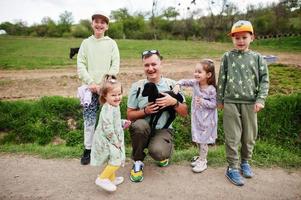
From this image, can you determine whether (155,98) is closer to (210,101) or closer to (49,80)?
(210,101)

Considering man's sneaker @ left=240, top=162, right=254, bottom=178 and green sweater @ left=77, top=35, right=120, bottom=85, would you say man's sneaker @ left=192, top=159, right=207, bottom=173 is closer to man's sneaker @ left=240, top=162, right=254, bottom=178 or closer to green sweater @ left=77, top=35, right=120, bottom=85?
man's sneaker @ left=240, top=162, right=254, bottom=178

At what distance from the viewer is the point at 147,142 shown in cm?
384

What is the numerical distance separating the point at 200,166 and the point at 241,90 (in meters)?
1.07

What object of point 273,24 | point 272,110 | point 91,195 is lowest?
point 91,195

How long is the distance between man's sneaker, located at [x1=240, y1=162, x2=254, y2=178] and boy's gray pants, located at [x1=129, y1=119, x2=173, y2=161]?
3.03ft

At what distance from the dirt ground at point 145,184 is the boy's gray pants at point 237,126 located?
1.11 feet

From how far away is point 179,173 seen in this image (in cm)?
382

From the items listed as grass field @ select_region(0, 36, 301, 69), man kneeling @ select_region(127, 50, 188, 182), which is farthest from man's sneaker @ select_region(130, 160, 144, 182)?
grass field @ select_region(0, 36, 301, 69)

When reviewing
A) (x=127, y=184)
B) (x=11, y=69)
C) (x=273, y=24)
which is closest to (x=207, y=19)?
(x=273, y=24)

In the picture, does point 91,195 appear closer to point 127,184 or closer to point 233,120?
point 127,184

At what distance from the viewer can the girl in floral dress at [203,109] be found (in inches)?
151

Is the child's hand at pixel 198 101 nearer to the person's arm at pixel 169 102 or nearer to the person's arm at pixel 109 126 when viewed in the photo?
the person's arm at pixel 169 102

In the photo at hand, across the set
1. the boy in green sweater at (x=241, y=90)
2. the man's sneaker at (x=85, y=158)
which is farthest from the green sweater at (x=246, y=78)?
the man's sneaker at (x=85, y=158)

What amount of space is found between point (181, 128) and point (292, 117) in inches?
82.7
